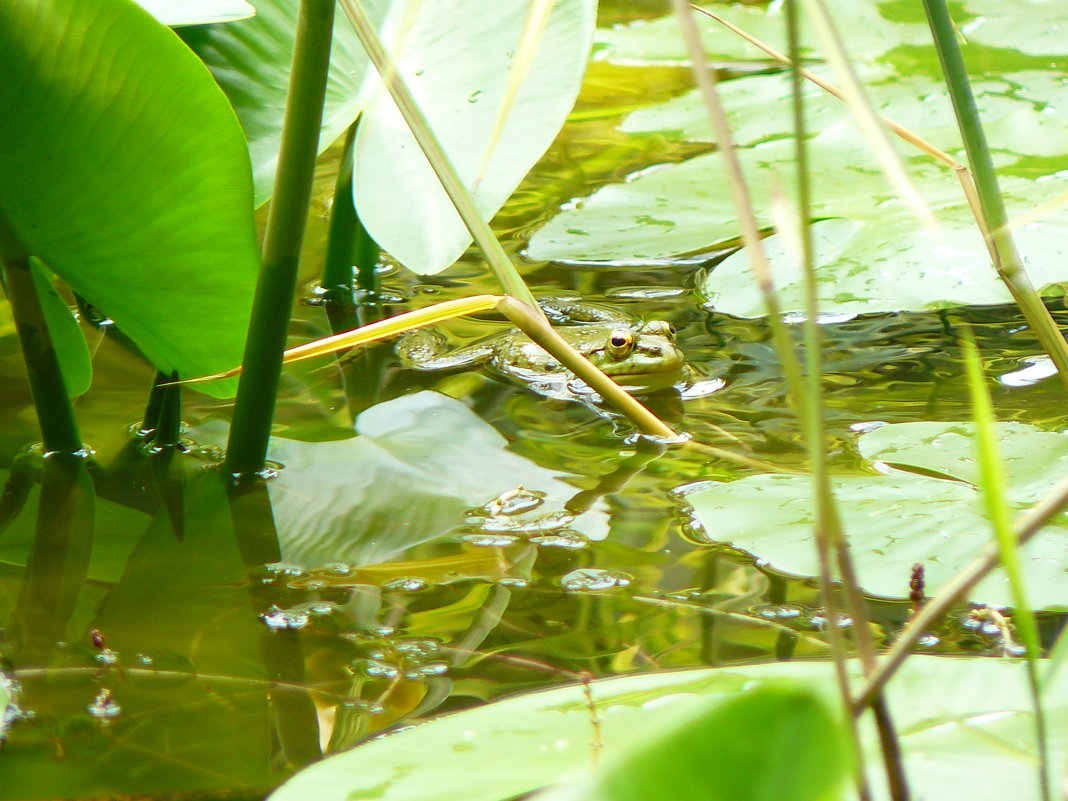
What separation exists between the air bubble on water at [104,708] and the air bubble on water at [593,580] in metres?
0.56

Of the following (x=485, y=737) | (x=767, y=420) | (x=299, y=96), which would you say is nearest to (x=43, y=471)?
(x=299, y=96)

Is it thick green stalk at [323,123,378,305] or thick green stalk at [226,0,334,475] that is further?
thick green stalk at [323,123,378,305]

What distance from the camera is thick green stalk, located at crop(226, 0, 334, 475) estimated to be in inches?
49.4

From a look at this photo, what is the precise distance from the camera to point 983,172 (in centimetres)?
106

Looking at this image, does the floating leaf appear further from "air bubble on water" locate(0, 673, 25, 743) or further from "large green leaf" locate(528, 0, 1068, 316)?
"large green leaf" locate(528, 0, 1068, 316)

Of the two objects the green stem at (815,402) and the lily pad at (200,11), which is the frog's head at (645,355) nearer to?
the lily pad at (200,11)

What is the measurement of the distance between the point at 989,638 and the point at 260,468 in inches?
43.4

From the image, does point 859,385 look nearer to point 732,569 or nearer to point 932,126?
point 732,569

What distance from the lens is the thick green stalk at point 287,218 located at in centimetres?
125

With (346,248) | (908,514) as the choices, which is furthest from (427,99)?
(908,514)

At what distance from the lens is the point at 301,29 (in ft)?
4.08

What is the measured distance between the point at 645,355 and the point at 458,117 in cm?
62

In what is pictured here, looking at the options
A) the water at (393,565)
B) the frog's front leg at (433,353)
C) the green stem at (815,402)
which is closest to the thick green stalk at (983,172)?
the water at (393,565)

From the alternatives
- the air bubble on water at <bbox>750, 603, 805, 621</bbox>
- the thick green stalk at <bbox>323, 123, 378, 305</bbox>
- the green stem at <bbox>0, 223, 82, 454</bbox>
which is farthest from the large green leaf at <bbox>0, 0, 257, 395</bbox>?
the air bubble on water at <bbox>750, 603, 805, 621</bbox>
